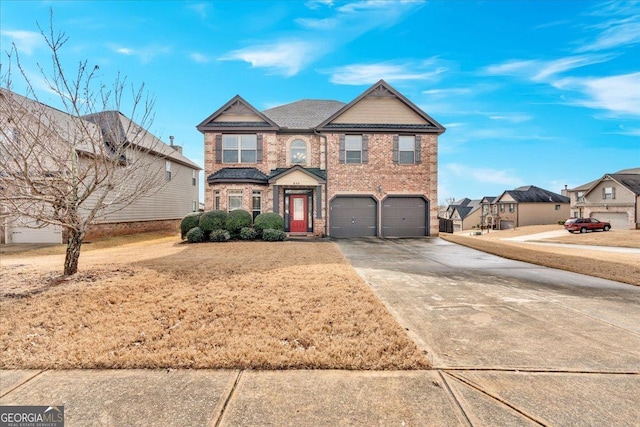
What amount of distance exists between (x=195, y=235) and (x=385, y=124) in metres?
12.3

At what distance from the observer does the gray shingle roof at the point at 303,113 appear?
60.3ft

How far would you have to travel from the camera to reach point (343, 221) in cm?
1759

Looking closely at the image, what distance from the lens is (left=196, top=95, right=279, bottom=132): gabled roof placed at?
56.6ft

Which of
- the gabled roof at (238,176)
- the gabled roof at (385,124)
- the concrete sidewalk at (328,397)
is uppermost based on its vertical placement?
the gabled roof at (385,124)

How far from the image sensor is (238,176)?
1659 cm

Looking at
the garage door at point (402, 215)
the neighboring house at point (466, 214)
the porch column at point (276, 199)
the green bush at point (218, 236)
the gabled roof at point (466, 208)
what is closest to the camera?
the green bush at point (218, 236)

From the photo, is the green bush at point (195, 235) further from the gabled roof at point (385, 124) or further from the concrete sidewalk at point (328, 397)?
the concrete sidewalk at point (328, 397)

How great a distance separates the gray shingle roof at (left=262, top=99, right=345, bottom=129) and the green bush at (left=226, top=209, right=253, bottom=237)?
20.4 ft

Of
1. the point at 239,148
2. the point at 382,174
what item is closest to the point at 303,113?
the point at 239,148

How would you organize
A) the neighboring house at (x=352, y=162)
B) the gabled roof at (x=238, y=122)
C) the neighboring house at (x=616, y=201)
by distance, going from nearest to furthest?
the gabled roof at (x=238, y=122) → the neighboring house at (x=352, y=162) → the neighboring house at (x=616, y=201)

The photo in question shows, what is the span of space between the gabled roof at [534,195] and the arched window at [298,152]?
42.0 m

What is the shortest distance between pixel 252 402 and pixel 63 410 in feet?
5.51

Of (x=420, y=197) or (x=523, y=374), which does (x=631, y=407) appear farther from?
(x=420, y=197)

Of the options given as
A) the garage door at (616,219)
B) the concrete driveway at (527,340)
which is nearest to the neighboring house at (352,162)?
the concrete driveway at (527,340)
